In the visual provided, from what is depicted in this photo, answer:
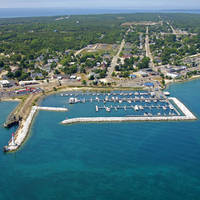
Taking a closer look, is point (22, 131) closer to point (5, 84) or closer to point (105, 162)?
point (105, 162)

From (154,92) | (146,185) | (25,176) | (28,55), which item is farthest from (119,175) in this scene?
(28,55)

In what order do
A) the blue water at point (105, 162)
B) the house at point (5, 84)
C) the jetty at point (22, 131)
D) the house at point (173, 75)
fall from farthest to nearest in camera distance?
1. the house at point (173, 75)
2. the house at point (5, 84)
3. the jetty at point (22, 131)
4. the blue water at point (105, 162)

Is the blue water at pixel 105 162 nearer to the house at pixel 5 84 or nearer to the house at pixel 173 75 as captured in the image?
the house at pixel 5 84

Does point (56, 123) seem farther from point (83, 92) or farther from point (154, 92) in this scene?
point (154, 92)

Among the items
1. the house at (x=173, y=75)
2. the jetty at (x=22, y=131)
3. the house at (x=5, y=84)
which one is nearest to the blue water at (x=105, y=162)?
the jetty at (x=22, y=131)

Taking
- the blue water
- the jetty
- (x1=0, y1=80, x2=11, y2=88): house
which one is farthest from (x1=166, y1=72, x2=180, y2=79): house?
(x1=0, y1=80, x2=11, y2=88): house

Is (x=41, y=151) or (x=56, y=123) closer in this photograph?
(x=41, y=151)

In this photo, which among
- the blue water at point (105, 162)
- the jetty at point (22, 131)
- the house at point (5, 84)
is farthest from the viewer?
the house at point (5, 84)
